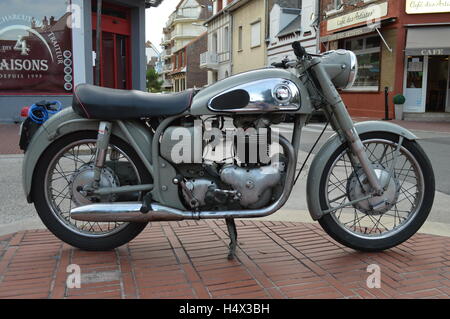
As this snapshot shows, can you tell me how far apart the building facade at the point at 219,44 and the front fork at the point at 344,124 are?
3477 centimetres

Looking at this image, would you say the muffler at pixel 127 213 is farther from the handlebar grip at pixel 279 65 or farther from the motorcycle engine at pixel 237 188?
the handlebar grip at pixel 279 65

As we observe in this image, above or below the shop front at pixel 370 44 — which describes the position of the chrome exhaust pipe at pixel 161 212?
below

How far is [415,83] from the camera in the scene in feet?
57.3

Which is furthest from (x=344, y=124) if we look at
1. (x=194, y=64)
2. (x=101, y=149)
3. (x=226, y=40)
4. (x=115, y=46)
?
(x=194, y=64)

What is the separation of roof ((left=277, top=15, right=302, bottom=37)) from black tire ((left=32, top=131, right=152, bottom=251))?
23.7m

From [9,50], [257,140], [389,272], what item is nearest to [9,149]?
[9,50]

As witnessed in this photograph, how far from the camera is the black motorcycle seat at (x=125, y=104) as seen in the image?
2875 mm

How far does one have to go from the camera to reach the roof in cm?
2592

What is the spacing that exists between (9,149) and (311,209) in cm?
736

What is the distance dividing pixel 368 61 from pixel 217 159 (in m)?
18.2

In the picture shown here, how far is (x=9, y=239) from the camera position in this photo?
3572 millimetres

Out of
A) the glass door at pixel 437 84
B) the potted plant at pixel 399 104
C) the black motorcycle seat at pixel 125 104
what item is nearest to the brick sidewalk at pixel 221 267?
the black motorcycle seat at pixel 125 104

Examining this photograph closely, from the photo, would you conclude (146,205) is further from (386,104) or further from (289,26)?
(289,26)

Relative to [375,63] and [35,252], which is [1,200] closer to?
[35,252]
